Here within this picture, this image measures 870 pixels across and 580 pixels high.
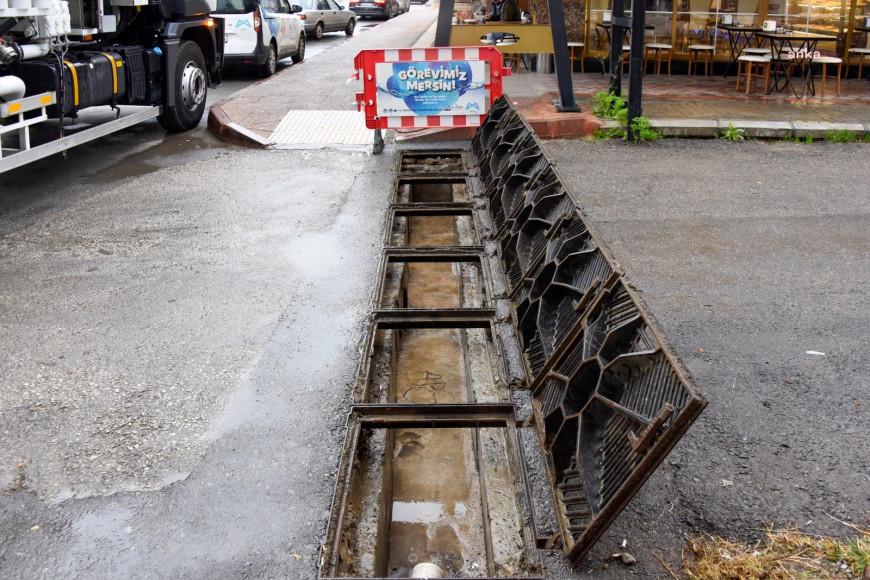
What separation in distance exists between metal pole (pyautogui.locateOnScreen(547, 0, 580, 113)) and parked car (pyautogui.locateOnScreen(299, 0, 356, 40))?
14.3m

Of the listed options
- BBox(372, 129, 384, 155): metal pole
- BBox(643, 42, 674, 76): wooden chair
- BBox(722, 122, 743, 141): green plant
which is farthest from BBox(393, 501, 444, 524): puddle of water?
BBox(643, 42, 674, 76): wooden chair

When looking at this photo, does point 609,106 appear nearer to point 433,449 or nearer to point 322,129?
point 322,129

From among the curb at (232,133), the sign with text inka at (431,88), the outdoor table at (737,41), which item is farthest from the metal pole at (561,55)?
the outdoor table at (737,41)

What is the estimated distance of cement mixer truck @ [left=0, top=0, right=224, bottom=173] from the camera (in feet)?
26.9

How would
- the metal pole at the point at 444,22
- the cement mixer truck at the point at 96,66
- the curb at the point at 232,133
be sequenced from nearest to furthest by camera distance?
the cement mixer truck at the point at 96,66, the curb at the point at 232,133, the metal pole at the point at 444,22

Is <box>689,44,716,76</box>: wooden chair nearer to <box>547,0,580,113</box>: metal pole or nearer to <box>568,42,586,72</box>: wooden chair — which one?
<box>568,42,586,72</box>: wooden chair

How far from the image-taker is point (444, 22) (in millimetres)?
12227

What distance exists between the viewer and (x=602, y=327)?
3.94m

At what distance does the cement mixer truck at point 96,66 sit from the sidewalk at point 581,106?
2.64 ft

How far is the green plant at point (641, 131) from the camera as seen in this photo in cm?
1130

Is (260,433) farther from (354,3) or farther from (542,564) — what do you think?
(354,3)

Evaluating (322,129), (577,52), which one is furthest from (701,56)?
(322,129)

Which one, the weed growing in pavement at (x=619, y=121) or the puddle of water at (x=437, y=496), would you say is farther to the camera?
the weed growing in pavement at (x=619, y=121)

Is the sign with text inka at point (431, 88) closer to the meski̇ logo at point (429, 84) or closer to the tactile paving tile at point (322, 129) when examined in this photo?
the meski̇ logo at point (429, 84)
